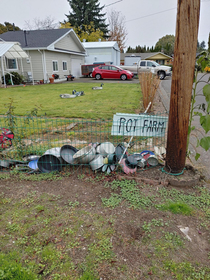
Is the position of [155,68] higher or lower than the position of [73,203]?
higher

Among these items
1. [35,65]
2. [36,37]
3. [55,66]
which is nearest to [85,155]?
[35,65]

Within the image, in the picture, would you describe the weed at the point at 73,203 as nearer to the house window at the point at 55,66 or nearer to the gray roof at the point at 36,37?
the gray roof at the point at 36,37

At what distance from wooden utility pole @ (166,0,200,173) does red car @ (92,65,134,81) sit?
733 inches

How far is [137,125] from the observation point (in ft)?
11.5

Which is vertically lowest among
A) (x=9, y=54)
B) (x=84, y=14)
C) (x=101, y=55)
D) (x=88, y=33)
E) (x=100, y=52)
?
(x=9, y=54)

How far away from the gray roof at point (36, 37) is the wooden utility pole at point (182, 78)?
17.3 meters

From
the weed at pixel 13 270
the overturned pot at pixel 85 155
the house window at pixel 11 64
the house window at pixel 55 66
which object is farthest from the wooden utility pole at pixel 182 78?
the house window at pixel 55 66

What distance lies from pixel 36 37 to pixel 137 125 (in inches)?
801

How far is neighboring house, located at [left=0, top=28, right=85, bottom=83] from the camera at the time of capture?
18.4 meters

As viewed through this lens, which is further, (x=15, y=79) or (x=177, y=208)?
(x=15, y=79)

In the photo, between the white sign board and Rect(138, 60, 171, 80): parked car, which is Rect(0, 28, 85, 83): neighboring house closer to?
Rect(138, 60, 171, 80): parked car

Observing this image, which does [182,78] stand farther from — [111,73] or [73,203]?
[111,73]

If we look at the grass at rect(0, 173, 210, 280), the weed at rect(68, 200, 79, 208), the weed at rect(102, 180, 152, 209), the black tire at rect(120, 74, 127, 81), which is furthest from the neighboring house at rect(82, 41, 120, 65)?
the weed at rect(68, 200, 79, 208)

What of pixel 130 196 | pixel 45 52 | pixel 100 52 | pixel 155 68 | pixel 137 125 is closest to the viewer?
pixel 130 196
